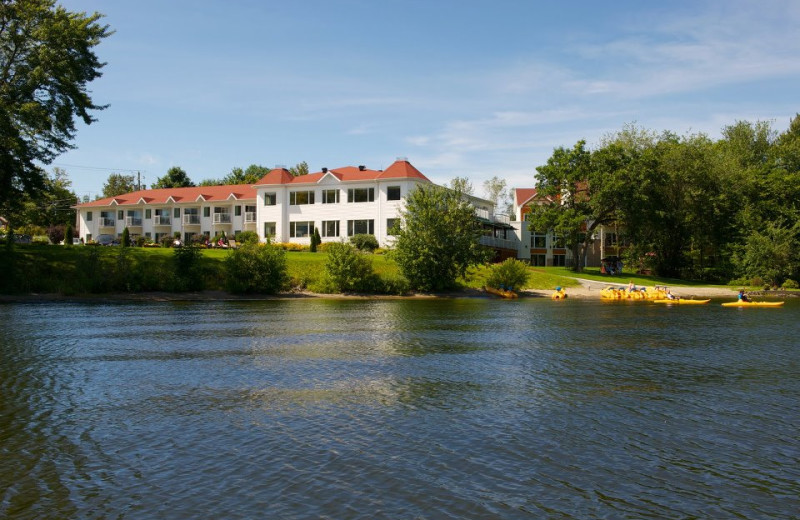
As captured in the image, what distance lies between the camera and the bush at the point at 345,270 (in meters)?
52.0

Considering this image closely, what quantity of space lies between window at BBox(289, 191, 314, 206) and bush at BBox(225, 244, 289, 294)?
1043 inches

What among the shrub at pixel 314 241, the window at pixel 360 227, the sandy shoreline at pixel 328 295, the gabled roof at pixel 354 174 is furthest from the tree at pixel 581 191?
the shrub at pixel 314 241

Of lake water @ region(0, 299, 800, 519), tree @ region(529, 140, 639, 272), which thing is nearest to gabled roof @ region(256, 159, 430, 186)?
tree @ region(529, 140, 639, 272)

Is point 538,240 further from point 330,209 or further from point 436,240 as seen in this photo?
point 436,240

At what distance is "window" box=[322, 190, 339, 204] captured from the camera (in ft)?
249

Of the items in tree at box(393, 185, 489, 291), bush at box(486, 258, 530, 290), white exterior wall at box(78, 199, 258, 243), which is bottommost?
bush at box(486, 258, 530, 290)

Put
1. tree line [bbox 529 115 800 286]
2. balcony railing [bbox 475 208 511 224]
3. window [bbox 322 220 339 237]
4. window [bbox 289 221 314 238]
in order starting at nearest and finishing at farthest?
tree line [bbox 529 115 800 286], window [bbox 322 220 339 237], window [bbox 289 221 314 238], balcony railing [bbox 475 208 511 224]

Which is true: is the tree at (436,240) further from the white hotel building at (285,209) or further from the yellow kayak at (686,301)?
the yellow kayak at (686,301)

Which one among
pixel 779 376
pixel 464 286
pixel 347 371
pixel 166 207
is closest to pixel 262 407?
pixel 347 371

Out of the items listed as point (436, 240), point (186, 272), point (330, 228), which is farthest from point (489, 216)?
point (186, 272)

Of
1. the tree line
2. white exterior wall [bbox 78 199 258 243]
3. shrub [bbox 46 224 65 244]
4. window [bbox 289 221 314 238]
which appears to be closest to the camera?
the tree line

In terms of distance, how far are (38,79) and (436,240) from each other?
103 feet

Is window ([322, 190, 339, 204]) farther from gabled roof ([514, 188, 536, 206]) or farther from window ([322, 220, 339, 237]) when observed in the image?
gabled roof ([514, 188, 536, 206])

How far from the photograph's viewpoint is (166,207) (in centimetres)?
9100
